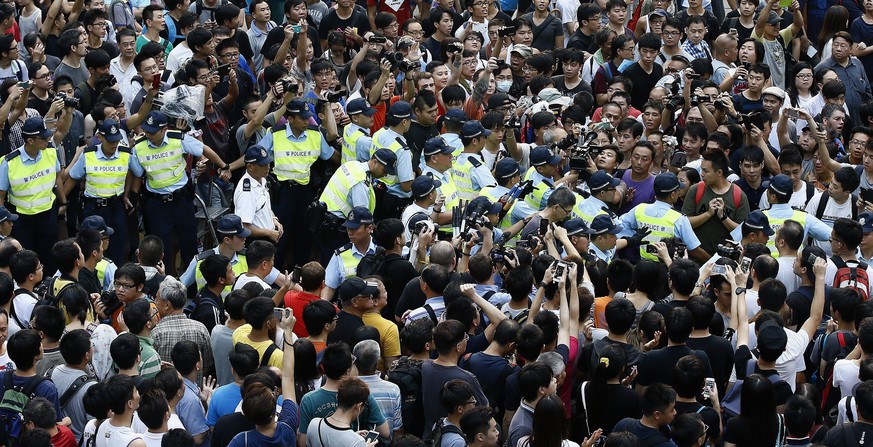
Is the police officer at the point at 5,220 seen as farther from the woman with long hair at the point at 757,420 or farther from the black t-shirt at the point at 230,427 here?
the woman with long hair at the point at 757,420

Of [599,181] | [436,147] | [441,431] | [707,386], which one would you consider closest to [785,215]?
[599,181]

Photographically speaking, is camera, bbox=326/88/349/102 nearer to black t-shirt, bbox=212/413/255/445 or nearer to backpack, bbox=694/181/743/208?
backpack, bbox=694/181/743/208

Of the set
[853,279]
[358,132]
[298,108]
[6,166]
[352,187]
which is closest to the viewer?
[853,279]

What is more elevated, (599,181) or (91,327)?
(91,327)

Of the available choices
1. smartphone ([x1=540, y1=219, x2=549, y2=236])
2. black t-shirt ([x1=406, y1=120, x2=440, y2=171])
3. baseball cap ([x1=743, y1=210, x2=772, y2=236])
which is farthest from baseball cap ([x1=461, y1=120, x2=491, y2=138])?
baseball cap ([x1=743, y1=210, x2=772, y2=236])

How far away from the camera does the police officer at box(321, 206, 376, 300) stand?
9914 millimetres

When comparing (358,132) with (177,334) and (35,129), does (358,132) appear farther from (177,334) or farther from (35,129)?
(177,334)

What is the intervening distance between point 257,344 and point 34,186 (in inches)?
153

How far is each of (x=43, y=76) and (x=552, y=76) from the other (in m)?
5.24

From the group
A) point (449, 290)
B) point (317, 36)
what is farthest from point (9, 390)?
point (317, 36)

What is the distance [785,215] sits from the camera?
34.8ft

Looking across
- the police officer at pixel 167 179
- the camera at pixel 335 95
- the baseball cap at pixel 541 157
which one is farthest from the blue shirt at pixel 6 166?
the baseball cap at pixel 541 157

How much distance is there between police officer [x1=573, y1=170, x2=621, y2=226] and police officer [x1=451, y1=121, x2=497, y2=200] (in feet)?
2.88

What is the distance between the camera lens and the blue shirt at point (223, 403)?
24.9 ft
